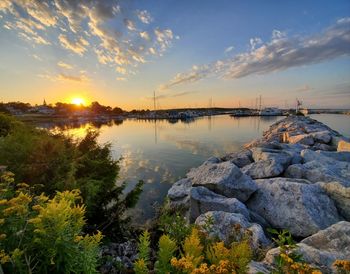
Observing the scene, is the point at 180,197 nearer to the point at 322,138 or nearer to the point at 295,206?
the point at 295,206

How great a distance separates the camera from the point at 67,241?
9.90 ft

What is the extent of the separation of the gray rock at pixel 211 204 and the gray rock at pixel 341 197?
3241 millimetres

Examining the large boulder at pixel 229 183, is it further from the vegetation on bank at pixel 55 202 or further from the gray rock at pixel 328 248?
the gray rock at pixel 328 248

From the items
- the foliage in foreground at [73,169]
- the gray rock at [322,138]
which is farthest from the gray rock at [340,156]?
the foliage in foreground at [73,169]

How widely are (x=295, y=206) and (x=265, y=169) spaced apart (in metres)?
3.58

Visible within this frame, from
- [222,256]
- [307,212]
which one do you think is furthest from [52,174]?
[307,212]

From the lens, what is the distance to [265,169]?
11258 mm

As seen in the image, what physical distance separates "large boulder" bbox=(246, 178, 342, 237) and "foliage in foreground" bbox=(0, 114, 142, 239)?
4471 millimetres

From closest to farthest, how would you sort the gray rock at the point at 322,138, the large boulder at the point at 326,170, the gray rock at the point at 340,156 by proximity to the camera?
the large boulder at the point at 326,170 → the gray rock at the point at 340,156 → the gray rock at the point at 322,138

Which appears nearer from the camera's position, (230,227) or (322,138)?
(230,227)

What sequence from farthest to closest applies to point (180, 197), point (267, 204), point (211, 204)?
point (180, 197) < point (267, 204) < point (211, 204)

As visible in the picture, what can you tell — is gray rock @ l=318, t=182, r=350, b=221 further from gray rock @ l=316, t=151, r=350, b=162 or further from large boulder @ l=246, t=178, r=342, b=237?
gray rock @ l=316, t=151, r=350, b=162

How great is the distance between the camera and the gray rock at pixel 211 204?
24.1 feet

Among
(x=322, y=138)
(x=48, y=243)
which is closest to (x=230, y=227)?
(x=48, y=243)
